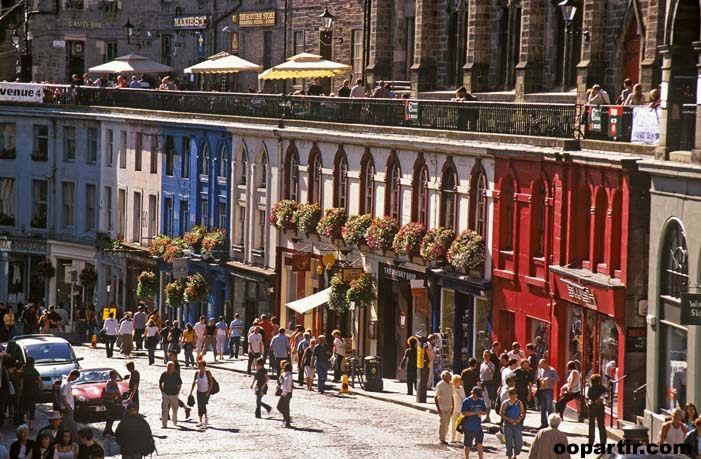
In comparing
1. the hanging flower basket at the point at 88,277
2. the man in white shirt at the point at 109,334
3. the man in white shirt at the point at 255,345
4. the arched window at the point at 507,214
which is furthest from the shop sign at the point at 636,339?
the hanging flower basket at the point at 88,277

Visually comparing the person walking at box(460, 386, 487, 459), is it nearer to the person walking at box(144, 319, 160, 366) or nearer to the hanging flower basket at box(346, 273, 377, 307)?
the hanging flower basket at box(346, 273, 377, 307)

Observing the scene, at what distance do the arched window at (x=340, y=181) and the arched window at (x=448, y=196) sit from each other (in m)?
7.33

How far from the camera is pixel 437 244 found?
5044 cm

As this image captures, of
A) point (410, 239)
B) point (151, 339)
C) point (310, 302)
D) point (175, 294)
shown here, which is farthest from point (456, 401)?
point (175, 294)

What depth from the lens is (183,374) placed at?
52.6m

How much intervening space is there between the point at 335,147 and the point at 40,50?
3388 cm

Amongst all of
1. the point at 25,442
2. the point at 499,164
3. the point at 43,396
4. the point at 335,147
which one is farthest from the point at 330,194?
the point at 25,442

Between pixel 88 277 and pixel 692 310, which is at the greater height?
pixel 692 310

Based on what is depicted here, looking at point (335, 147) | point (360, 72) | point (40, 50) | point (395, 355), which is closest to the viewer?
point (395, 355)

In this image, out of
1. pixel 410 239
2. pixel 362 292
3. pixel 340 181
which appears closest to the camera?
pixel 410 239

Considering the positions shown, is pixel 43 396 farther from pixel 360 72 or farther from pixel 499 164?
pixel 360 72

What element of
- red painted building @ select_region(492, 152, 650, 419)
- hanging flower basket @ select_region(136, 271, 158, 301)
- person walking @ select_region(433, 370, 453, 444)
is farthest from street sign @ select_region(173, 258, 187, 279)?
person walking @ select_region(433, 370, 453, 444)

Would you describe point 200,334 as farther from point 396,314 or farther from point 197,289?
point 197,289

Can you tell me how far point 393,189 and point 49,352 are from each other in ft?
44.1
